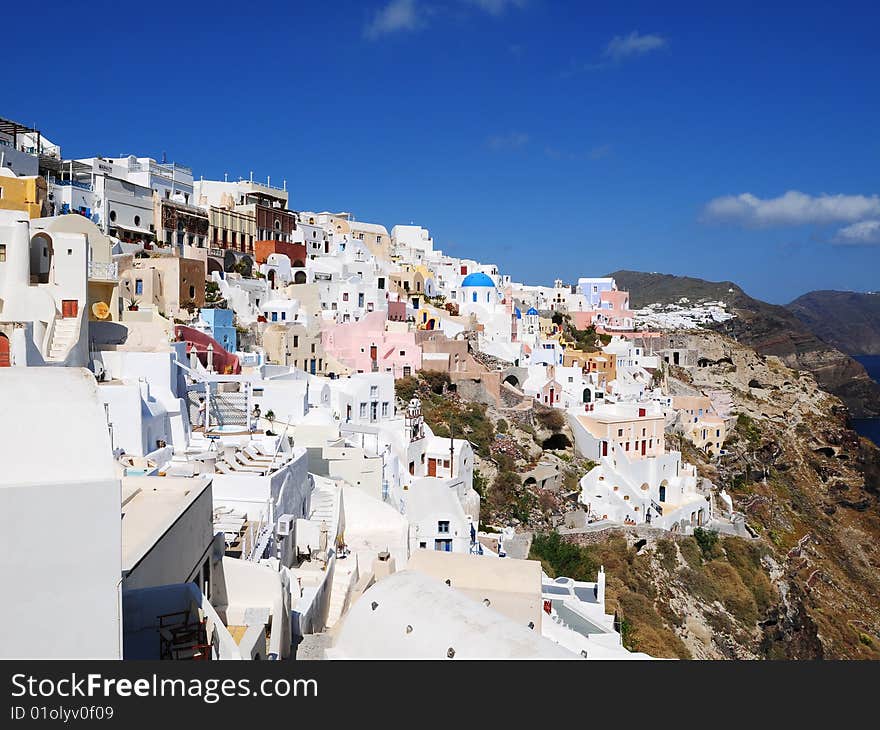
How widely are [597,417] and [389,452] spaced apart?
1454 centimetres

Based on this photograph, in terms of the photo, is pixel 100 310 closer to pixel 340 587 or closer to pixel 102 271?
pixel 102 271

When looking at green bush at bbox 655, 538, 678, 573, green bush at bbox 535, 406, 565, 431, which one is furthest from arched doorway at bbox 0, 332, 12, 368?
green bush at bbox 535, 406, 565, 431

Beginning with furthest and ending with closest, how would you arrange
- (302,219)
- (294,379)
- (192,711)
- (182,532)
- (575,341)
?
(575,341)
(302,219)
(294,379)
(182,532)
(192,711)

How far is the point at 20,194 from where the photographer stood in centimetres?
2852

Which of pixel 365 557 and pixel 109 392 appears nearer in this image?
pixel 365 557

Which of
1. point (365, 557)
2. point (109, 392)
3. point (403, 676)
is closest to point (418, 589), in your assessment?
point (403, 676)

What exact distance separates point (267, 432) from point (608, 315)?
49.0 meters

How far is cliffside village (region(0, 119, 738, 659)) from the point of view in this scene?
5.79 meters

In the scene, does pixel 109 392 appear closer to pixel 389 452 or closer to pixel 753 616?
pixel 389 452

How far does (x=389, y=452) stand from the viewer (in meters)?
25.1

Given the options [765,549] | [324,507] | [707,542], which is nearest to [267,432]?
[324,507]

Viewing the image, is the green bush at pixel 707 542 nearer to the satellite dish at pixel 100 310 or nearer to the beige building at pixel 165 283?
the beige building at pixel 165 283

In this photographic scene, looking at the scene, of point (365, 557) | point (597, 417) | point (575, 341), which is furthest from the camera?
point (575, 341)

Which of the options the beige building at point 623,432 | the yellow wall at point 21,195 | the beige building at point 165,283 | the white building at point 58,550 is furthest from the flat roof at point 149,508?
the beige building at point 623,432
